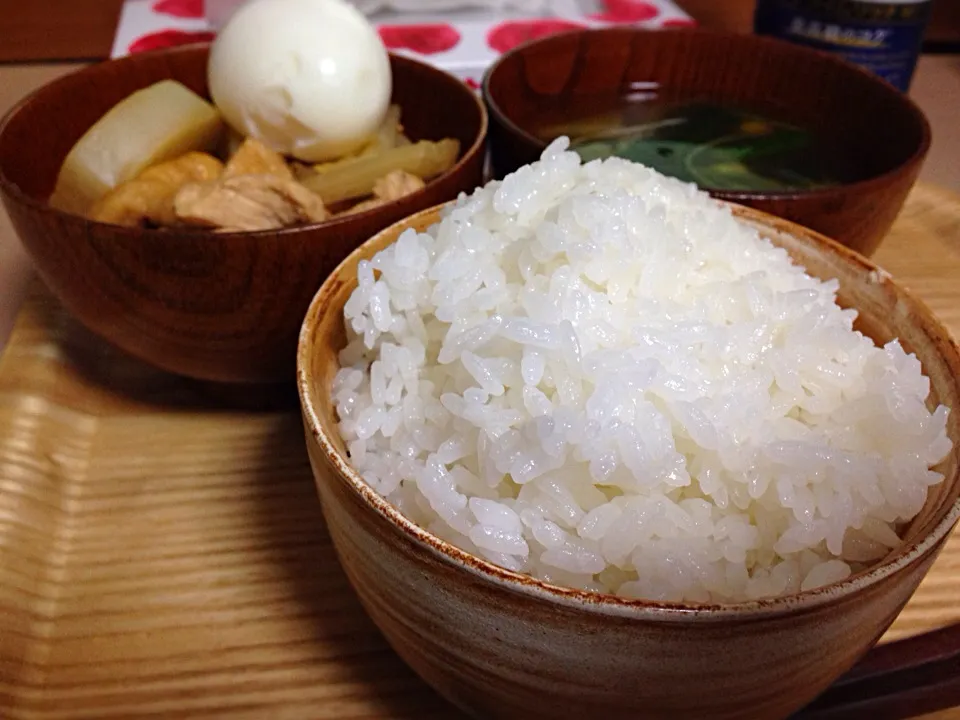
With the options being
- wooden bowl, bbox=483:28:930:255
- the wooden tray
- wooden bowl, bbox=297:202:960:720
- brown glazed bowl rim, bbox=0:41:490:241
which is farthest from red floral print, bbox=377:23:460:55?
wooden bowl, bbox=297:202:960:720

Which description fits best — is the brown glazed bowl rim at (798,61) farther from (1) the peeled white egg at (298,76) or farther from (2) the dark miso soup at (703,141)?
(1) the peeled white egg at (298,76)

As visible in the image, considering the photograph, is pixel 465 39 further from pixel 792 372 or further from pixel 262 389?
pixel 792 372

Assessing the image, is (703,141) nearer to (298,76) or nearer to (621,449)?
(298,76)

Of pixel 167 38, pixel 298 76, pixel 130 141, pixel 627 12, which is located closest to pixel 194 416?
pixel 130 141

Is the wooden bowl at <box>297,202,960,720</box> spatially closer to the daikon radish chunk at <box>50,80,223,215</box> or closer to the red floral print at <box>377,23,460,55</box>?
the daikon radish chunk at <box>50,80,223,215</box>

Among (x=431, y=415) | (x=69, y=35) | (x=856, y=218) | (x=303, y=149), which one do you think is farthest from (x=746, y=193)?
(x=69, y=35)

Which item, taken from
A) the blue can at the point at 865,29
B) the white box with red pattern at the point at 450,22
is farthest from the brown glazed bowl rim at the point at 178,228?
the blue can at the point at 865,29
